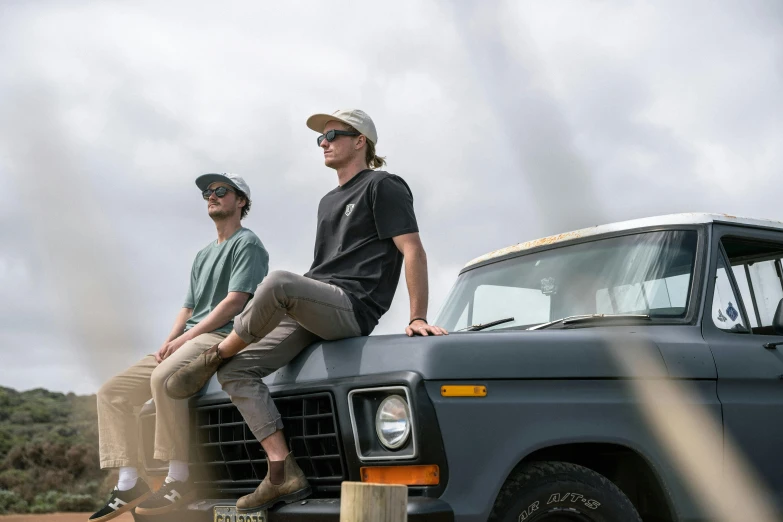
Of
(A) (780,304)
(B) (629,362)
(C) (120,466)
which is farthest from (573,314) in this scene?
(C) (120,466)

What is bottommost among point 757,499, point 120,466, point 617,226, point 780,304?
point 757,499

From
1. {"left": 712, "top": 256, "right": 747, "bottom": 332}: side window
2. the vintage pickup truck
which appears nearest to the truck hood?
the vintage pickup truck

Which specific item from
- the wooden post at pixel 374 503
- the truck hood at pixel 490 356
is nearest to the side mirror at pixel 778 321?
the truck hood at pixel 490 356

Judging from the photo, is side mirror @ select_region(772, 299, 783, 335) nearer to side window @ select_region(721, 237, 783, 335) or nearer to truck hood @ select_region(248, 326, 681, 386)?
side window @ select_region(721, 237, 783, 335)

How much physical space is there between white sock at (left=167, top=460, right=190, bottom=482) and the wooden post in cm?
182

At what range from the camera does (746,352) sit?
4719 mm

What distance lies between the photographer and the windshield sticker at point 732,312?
4929 mm

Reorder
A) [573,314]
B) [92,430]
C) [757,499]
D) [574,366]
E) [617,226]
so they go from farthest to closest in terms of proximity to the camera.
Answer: [92,430]
[617,226]
[573,314]
[757,499]
[574,366]

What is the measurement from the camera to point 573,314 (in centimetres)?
483

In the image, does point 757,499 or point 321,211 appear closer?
point 757,499

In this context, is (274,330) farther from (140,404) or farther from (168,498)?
(140,404)

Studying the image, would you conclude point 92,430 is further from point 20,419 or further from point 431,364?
point 431,364

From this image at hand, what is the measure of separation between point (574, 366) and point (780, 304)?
53.2 inches

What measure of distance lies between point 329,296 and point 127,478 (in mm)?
1730
